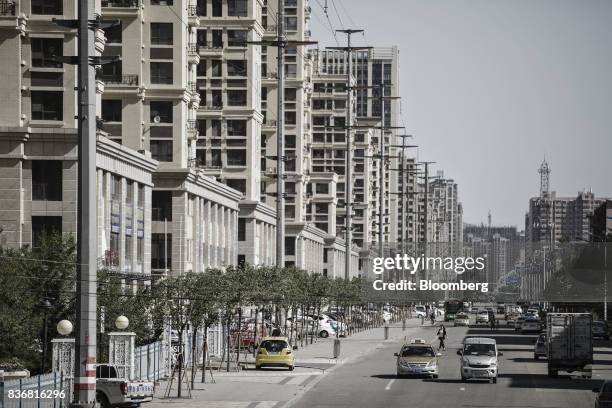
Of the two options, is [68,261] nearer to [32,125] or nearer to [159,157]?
[32,125]

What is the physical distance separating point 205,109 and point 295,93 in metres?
37.4

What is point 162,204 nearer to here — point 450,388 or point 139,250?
point 139,250

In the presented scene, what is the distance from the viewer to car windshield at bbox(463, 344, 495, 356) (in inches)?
2421

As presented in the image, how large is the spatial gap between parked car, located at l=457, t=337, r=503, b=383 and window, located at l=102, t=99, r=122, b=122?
115 feet

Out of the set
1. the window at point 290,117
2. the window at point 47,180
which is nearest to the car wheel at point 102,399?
the window at point 47,180

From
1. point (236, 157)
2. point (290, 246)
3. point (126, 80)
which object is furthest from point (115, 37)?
point (290, 246)

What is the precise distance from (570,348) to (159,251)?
3551cm

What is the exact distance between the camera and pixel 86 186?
36531 mm

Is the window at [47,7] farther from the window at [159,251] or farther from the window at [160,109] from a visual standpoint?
the window at [159,251]

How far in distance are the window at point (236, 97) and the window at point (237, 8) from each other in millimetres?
6332

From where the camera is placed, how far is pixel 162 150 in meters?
93.9

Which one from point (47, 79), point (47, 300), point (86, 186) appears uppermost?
point (47, 79)

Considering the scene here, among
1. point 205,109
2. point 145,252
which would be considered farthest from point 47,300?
point 205,109

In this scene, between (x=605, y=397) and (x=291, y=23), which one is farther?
(x=291, y=23)
